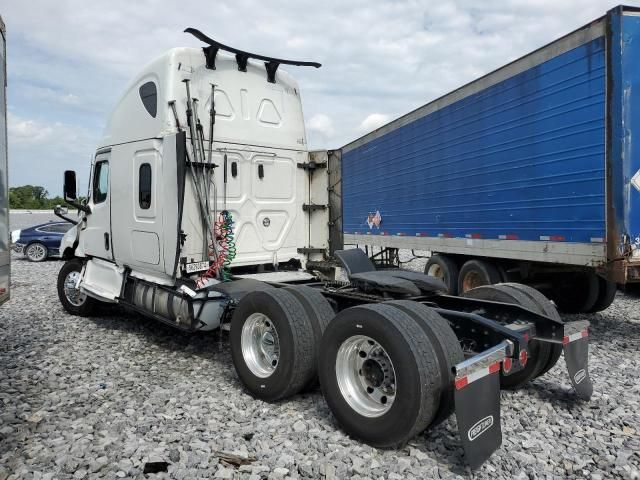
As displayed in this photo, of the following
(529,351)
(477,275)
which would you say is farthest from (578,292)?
(529,351)

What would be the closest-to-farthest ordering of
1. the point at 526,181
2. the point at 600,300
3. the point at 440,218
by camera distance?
the point at 526,181 < the point at 600,300 < the point at 440,218

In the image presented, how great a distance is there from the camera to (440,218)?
917 centimetres

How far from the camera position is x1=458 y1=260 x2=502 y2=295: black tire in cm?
793

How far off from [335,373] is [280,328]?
68cm

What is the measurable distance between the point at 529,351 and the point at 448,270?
5.05 meters

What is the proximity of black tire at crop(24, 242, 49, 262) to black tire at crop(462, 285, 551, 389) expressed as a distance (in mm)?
17053

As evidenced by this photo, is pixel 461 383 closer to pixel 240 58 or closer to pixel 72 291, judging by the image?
pixel 240 58

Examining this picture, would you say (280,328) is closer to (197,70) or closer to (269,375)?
(269,375)

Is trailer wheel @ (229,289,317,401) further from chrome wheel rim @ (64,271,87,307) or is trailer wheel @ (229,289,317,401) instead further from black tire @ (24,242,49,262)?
black tire @ (24,242,49,262)

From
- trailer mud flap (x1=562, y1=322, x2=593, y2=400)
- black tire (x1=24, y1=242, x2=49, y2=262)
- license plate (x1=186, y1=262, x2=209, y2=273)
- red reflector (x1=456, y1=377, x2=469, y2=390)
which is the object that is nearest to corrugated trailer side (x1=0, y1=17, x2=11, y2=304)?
license plate (x1=186, y1=262, x2=209, y2=273)

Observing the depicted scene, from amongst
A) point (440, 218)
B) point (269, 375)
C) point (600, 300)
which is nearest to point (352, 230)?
point (440, 218)

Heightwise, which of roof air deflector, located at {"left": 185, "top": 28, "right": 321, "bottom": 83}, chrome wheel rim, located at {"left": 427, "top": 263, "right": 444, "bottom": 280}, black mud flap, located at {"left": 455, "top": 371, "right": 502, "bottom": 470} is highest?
roof air deflector, located at {"left": 185, "top": 28, "right": 321, "bottom": 83}

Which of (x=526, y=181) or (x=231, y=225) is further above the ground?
(x=526, y=181)

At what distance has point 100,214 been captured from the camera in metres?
6.80
